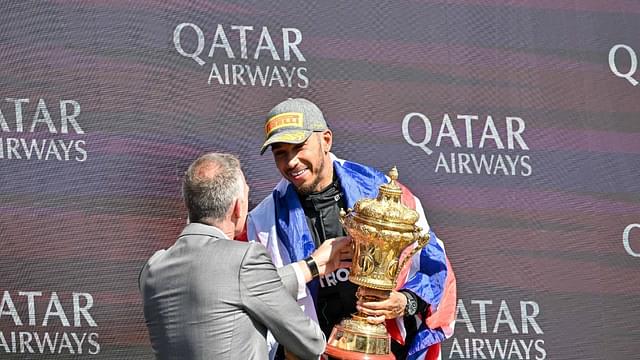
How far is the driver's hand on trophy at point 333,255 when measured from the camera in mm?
2707

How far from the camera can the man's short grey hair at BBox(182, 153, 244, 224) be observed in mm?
2273

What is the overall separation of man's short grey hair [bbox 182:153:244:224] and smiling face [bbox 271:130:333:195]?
57 cm

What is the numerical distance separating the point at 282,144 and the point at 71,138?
105 centimetres

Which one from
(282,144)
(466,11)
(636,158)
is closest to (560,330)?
(636,158)

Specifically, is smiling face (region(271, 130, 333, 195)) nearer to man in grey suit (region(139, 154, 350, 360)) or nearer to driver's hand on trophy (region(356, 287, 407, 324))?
driver's hand on trophy (region(356, 287, 407, 324))

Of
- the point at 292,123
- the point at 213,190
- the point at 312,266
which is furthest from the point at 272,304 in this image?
the point at 292,123

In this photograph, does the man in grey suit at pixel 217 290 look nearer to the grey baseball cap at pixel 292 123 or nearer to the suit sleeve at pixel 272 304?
the suit sleeve at pixel 272 304

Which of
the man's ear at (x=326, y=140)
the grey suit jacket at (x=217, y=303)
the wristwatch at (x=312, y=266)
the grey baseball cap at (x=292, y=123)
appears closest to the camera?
the grey suit jacket at (x=217, y=303)

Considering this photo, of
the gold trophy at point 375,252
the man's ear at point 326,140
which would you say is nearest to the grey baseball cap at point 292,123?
the man's ear at point 326,140

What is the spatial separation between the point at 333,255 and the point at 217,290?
64 cm

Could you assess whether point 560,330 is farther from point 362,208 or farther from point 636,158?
point 362,208

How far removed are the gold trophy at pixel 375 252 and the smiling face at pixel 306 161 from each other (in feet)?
0.71

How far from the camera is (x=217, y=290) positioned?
2.19 meters

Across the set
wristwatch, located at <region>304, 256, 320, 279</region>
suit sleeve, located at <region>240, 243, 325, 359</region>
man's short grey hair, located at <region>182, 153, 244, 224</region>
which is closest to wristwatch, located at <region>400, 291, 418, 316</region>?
wristwatch, located at <region>304, 256, 320, 279</region>
